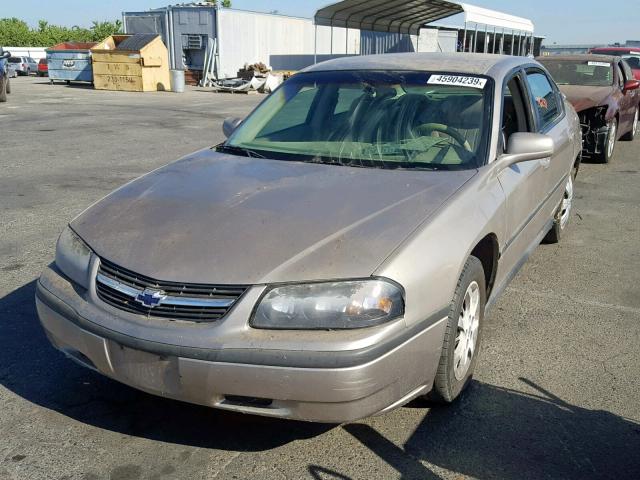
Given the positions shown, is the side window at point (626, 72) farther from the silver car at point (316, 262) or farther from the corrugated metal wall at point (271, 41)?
the corrugated metal wall at point (271, 41)

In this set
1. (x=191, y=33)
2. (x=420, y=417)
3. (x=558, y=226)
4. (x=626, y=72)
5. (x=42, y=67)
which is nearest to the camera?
(x=420, y=417)

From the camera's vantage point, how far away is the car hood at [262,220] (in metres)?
2.59

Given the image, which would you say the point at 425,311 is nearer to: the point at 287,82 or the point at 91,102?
the point at 287,82

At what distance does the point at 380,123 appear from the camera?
3973 mm

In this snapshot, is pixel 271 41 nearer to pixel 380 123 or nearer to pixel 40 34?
pixel 380 123

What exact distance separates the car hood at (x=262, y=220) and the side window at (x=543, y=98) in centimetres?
170

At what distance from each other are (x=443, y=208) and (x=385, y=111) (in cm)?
125

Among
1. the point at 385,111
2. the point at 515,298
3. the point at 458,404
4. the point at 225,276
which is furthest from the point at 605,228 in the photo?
the point at 225,276

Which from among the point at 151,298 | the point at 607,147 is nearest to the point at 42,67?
the point at 607,147

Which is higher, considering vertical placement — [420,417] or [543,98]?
[543,98]

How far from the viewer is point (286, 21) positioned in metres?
37.0

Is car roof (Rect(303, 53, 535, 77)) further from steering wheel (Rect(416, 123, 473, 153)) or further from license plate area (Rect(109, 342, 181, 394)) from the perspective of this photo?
license plate area (Rect(109, 342, 181, 394))

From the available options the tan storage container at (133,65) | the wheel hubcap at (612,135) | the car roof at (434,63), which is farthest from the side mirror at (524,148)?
the tan storage container at (133,65)

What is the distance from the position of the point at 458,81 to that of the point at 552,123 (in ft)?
4.79
